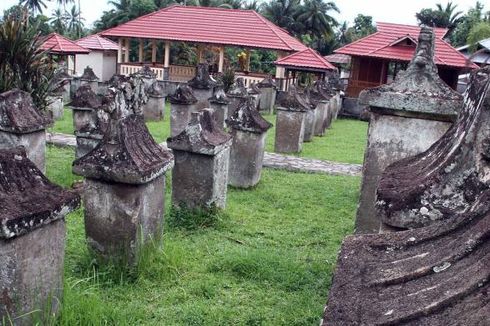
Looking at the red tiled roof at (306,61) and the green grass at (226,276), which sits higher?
the red tiled roof at (306,61)

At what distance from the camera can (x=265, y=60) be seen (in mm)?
35781

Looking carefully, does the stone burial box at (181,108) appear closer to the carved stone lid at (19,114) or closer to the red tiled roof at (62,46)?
the carved stone lid at (19,114)

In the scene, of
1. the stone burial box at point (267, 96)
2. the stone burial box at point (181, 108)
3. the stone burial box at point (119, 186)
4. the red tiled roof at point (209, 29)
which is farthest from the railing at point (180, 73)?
the stone burial box at point (119, 186)

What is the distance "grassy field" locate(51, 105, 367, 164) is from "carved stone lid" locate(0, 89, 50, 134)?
539cm

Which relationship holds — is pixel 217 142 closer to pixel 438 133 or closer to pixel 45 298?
pixel 438 133

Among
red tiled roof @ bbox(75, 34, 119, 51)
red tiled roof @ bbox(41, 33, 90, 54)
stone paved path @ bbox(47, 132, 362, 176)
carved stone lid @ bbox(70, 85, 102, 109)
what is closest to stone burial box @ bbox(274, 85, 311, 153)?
stone paved path @ bbox(47, 132, 362, 176)

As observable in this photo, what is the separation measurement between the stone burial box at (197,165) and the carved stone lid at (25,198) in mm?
2843

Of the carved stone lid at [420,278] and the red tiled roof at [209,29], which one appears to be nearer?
the carved stone lid at [420,278]

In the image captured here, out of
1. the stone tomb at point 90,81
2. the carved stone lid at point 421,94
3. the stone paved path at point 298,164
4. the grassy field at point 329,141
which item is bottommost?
the grassy field at point 329,141

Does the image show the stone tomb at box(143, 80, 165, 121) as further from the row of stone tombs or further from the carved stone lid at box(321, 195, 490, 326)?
the carved stone lid at box(321, 195, 490, 326)

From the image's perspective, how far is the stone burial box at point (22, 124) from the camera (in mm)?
7332

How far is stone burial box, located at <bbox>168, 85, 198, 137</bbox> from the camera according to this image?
12.9 m

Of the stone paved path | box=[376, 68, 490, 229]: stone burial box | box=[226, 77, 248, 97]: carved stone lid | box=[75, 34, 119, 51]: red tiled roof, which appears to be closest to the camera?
box=[376, 68, 490, 229]: stone burial box

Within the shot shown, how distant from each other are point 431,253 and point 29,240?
2.69m
